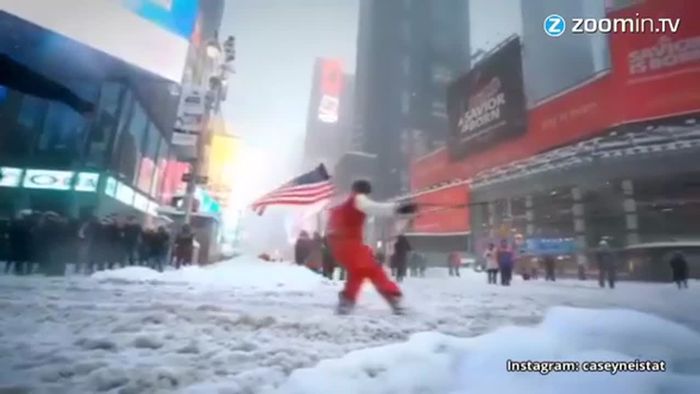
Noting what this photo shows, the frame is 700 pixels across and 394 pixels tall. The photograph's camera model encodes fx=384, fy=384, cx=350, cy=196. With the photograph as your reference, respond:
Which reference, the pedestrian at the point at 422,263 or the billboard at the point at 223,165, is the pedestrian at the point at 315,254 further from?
the billboard at the point at 223,165

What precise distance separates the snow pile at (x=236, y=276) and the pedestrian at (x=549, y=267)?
1.32 m

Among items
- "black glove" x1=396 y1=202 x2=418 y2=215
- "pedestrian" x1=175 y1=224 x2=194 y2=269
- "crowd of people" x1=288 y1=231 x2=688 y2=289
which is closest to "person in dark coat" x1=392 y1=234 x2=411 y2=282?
"crowd of people" x1=288 y1=231 x2=688 y2=289

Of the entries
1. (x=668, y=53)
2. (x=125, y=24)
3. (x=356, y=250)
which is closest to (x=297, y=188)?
(x=356, y=250)

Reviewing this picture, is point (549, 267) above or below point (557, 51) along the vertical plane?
below

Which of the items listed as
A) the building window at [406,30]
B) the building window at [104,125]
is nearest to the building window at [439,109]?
the building window at [406,30]

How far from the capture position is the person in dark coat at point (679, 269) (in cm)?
196

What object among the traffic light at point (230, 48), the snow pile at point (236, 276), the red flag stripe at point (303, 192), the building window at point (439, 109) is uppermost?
the traffic light at point (230, 48)

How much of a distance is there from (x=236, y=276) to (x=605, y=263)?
2.34 metres

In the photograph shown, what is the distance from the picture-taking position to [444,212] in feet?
6.97

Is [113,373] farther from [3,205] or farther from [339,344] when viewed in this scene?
[3,205]

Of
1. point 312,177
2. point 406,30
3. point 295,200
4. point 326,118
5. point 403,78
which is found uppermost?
point 406,30

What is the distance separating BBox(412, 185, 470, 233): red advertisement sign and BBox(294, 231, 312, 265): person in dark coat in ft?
2.05

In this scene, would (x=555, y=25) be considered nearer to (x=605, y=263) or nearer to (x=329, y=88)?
(x=329, y=88)

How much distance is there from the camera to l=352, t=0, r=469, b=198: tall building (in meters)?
2.45
